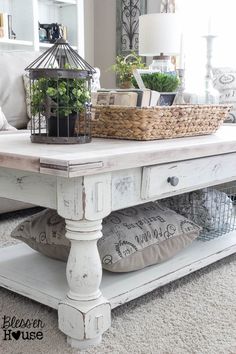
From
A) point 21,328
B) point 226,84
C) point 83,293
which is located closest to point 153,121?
point 83,293

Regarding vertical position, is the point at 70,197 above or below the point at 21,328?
above

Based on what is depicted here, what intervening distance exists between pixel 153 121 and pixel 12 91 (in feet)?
5.16

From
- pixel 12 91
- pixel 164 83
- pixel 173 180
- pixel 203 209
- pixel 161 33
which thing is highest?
pixel 161 33

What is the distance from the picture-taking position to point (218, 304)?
131 cm

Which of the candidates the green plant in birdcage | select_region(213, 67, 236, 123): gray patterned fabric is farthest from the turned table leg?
select_region(213, 67, 236, 123): gray patterned fabric

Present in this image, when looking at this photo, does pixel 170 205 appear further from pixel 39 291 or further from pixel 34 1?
pixel 34 1

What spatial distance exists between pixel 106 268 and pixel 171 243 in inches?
9.5

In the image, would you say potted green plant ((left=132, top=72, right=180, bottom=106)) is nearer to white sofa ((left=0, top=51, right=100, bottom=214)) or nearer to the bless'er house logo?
the bless'er house logo

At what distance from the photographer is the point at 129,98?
4.67ft

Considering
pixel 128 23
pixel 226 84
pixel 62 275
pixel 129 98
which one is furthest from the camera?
pixel 128 23

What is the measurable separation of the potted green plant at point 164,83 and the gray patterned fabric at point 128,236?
38 centimetres

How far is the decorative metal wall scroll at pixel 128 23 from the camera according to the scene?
4.34 m

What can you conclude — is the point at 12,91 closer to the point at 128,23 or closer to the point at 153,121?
the point at 153,121

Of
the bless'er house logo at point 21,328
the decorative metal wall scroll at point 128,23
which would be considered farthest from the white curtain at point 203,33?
the bless'er house logo at point 21,328
